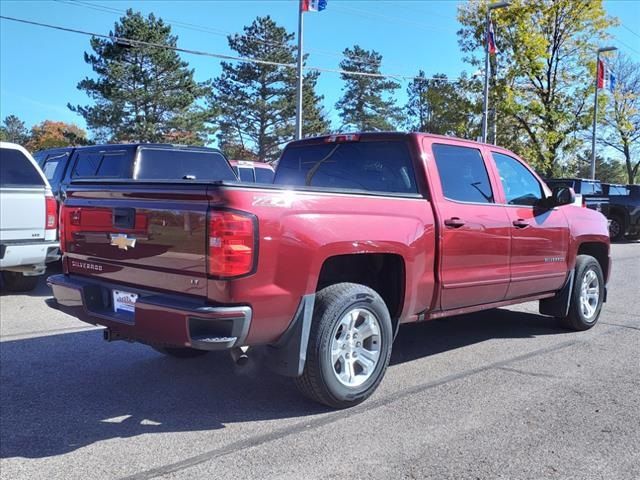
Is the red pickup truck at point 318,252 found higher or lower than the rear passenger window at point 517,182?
lower

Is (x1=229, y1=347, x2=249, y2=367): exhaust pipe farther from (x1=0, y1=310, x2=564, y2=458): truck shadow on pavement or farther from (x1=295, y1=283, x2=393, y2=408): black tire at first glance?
(x1=295, y1=283, x2=393, y2=408): black tire

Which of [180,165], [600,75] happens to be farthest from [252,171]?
[600,75]

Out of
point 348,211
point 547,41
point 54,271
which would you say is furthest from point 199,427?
point 547,41

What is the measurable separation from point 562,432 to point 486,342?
7.40 feet

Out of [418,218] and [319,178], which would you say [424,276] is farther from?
[319,178]

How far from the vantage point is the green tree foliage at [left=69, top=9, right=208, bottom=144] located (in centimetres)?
3584

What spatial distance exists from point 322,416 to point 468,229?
6.54 ft

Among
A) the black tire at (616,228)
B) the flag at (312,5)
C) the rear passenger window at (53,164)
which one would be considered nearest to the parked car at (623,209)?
the black tire at (616,228)

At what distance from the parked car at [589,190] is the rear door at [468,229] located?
12.3m

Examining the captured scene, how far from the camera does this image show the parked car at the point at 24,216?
7.18 meters

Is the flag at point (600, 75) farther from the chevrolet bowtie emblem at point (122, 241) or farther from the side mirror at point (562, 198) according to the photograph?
the chevrolet bowtie emblem at point (122, 241)

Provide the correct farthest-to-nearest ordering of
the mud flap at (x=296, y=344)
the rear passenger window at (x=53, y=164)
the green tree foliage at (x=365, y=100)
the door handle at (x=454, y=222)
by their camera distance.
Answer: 1. the green tree foliage at (x=365, y=100)
2. the rear passenger window at (x=53, y=164)
3. the door handle at (x=454, y=222)
4. the mud flap at (x=296, y=344)

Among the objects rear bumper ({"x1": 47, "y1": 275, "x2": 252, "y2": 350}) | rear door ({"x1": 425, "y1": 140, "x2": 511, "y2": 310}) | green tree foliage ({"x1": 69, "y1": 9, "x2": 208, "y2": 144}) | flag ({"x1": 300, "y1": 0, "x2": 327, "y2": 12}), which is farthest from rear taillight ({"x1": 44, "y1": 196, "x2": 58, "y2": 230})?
green tree foliage ({"x1": 69, "y1": 9, "x2": 208, "y2": 144})

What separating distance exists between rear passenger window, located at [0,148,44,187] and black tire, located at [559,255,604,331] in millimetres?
6485
